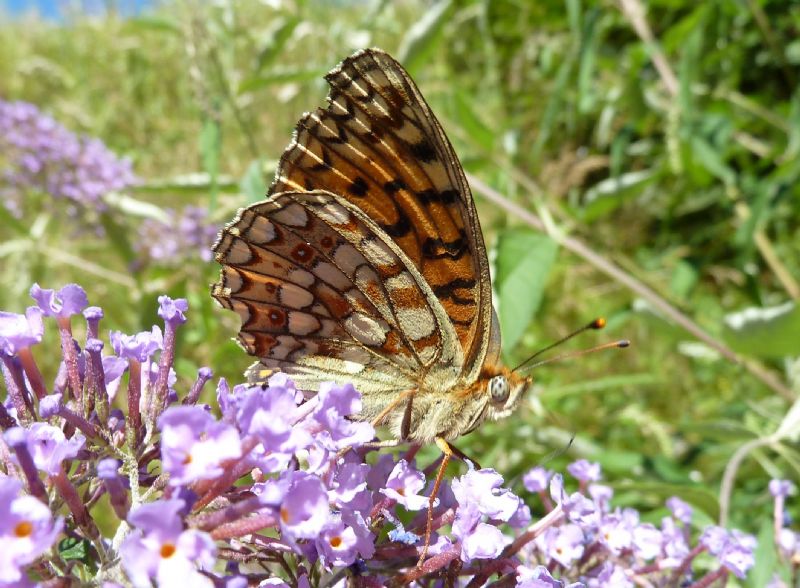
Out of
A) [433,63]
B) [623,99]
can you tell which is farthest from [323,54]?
[433,63]

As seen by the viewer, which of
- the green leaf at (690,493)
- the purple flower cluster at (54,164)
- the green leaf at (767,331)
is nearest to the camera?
the green leaf at (690,493)

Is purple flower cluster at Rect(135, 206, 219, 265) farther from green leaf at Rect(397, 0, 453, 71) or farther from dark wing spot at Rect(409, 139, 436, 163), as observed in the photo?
dark wing spot at Rect(409, 139, 436, 163)

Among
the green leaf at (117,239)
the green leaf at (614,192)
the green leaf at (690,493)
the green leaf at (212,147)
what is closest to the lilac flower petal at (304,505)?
the green leaf at (690,493)

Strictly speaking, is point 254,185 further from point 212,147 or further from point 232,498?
point 232,498

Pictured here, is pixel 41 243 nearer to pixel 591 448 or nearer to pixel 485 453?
pixel 485 453

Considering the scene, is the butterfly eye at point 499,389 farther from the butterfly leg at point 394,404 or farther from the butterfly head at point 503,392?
the butterfly leg at point 394,404

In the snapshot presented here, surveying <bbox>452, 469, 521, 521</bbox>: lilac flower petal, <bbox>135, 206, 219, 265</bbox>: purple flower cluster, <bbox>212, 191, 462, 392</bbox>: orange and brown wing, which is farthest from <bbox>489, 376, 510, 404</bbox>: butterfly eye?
<bbox>135, 206, 219, 265</bbox>: purple flower cluster
